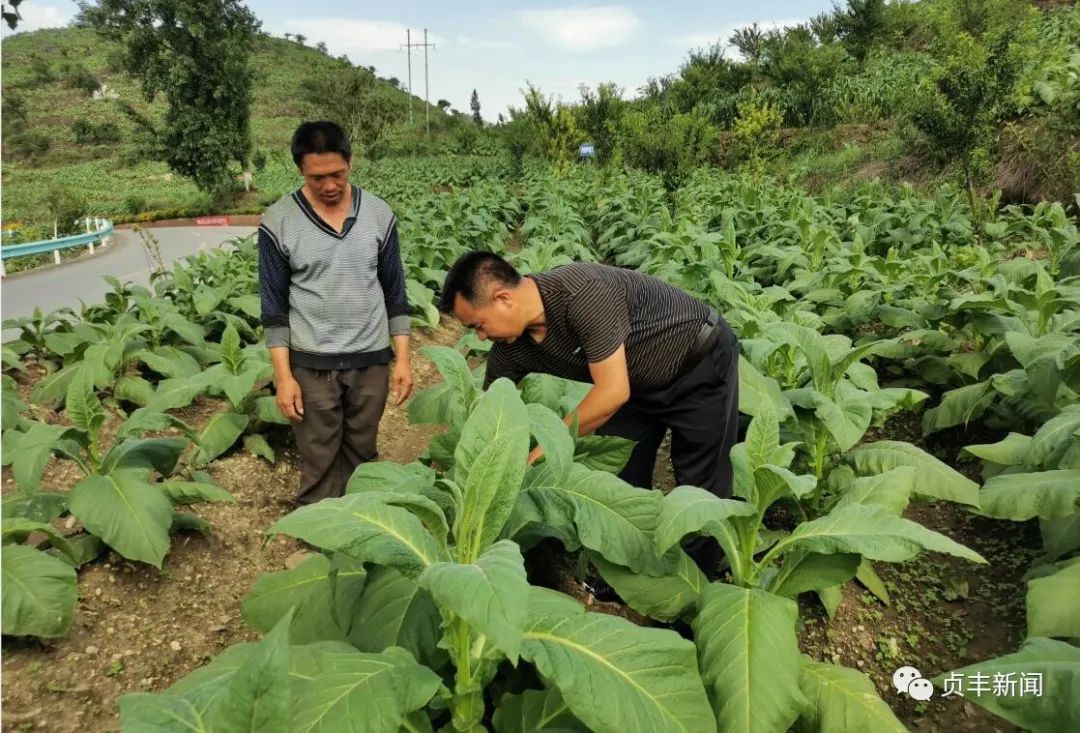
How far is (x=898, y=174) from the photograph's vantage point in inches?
731

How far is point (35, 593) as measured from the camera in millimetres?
2418

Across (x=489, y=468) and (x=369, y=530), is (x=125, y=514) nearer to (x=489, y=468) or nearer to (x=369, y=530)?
(x=369, y=530)

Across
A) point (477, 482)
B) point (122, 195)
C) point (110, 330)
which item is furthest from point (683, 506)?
point (122, 195)

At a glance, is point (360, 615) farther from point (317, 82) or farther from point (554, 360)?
point (317, 82)

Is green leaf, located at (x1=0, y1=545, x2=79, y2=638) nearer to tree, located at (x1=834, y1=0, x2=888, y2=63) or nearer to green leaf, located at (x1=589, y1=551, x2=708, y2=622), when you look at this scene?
green leaf, located at (x1=589, y1=551, x2=708, y2=622)

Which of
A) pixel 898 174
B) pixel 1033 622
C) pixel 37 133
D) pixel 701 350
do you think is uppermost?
pixel 37 133

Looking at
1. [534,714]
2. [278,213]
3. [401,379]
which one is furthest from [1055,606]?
[278,213]

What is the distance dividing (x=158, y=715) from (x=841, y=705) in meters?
1.65

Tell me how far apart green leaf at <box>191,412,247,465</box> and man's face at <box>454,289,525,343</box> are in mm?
2193

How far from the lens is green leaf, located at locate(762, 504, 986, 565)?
5.78 feet

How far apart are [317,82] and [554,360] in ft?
137

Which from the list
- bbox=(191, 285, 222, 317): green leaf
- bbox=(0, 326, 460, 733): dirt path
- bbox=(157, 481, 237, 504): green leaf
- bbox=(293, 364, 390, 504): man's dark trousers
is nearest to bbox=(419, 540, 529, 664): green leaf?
bbox=(0, 326, 460, 733): dirt path

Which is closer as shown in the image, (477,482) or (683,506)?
(477,482)

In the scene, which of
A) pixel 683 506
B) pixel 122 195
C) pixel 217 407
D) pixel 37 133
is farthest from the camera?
pixel 37 133
